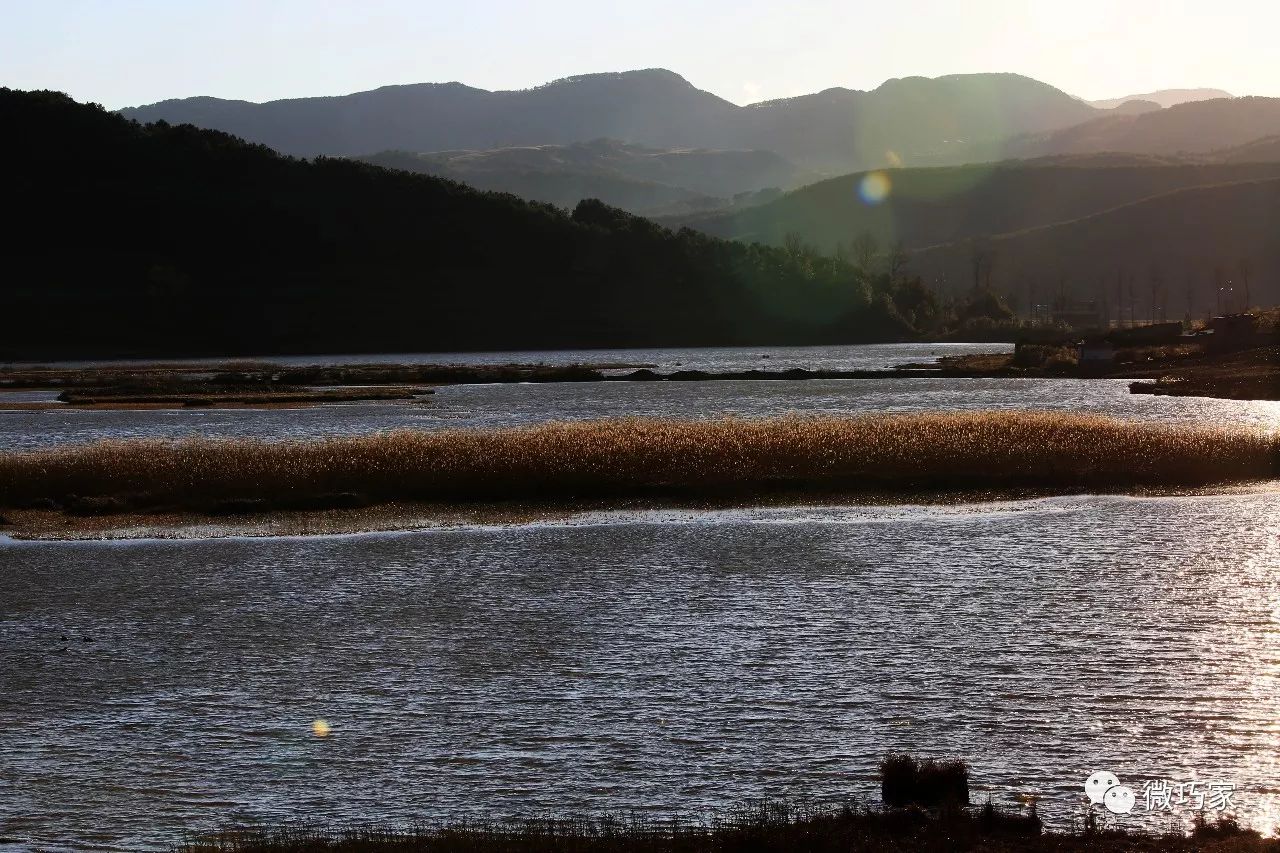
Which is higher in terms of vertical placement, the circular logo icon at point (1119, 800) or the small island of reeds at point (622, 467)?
the small island of reeds at point (622, 467)

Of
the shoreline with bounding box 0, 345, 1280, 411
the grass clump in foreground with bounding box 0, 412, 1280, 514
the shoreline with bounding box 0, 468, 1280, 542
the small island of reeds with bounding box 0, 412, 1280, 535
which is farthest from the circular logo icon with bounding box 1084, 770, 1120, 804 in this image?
the shoreline with bounding box 0, 345, 1280, 411

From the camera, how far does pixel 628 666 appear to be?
27328 millimetres

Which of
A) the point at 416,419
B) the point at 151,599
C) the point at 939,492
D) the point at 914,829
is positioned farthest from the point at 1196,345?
the point at 914,829

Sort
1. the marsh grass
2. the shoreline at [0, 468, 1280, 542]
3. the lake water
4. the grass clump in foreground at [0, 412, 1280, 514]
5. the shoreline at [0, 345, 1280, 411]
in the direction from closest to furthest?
the marsh grass, the lake water, the shoreline at [0, 468, 1280, 542], the grass clump in foreground at [0, 412, 1280, 514], the shoreline at [0, 345, 1280, 411]

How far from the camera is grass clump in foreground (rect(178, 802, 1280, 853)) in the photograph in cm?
1683

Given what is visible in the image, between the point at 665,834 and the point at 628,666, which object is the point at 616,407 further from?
the point at 665,834

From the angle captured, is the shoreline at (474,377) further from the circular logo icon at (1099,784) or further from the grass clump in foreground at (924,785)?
the grass clump in foreground at (924,785)

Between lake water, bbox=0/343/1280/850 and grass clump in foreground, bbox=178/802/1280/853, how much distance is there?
854 mm

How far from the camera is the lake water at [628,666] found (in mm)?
20516

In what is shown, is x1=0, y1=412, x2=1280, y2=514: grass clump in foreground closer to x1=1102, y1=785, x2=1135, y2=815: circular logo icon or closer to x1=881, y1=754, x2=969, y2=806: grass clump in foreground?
x1=1102, y1=785, x2=1135, y2=815: circular logo icon

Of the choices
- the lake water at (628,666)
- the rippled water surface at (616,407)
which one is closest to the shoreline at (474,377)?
the rippled water surface at (616,407)

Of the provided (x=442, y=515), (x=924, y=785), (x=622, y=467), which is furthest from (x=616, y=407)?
(x=924, y=785)

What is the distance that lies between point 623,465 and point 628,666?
29179mm

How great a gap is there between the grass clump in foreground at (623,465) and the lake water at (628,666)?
6.48m
